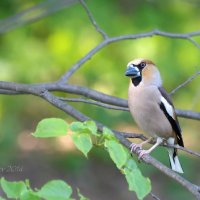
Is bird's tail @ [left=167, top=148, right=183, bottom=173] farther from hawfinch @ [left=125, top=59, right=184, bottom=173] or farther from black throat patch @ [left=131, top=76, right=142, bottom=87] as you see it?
black throat patch @ [left=131, top=76, right=142, bottom=87]

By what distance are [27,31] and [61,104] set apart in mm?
3259

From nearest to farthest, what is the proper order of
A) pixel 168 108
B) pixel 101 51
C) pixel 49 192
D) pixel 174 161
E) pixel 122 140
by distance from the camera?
pixel 49 192
pixel 122 140
pixel 168 108
pixel 174 161
pixel 101 51

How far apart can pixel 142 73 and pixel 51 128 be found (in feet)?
7.63

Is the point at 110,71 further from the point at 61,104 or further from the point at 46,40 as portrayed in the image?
the point at 61,104

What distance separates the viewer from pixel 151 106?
437 centimetres

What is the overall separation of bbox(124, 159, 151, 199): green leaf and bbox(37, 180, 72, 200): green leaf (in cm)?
23

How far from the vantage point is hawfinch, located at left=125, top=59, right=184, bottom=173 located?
433 cm

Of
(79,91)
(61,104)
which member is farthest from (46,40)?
(61,104)

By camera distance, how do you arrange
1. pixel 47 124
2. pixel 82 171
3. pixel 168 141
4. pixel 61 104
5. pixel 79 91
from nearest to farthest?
pixel 47 124 → pixel 61 104 → pixel 79 91 → pixel 168 141 → pixel 82 171

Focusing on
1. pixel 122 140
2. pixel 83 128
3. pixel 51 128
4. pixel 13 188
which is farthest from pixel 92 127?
pixel 122 140

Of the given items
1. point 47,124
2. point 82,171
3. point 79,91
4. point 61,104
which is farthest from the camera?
point 82,171

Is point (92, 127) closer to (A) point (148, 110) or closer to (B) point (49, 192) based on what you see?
(B) point (49, 192)

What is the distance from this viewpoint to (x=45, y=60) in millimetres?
6434

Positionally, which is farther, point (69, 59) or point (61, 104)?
point (69, 59)
